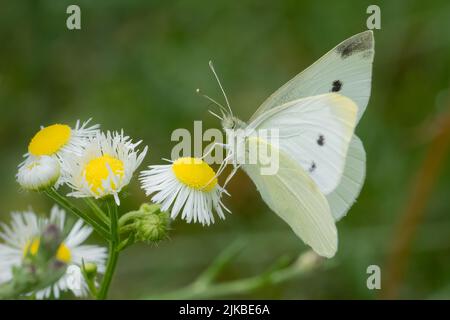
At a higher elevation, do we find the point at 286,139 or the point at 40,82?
the point at 40,82

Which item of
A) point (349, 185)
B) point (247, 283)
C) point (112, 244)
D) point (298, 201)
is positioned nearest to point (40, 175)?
point (112, 244)

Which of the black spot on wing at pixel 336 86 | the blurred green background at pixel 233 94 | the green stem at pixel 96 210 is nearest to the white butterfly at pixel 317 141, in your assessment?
the black spot on wing at pixel 336 86

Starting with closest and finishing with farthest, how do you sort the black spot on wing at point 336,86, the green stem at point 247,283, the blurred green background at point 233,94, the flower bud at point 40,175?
the flower bud at point 40,175
the black spot on wing at point 336,86
the green stem at point 247,283
the blurred green background at point 233,94

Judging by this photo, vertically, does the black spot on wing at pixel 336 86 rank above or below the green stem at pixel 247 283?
above

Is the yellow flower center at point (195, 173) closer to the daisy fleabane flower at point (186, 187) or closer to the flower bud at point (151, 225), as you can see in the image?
the daisy fleabane flower at point (186, 187)

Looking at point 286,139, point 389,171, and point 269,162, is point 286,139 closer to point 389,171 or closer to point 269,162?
point 269,162
